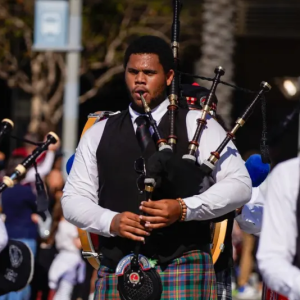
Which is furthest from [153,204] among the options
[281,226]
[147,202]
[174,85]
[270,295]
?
[270,295]

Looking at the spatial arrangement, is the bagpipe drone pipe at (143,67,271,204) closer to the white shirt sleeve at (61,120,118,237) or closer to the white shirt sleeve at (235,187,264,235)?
the white shirt sleeve at (61,120,118,237)

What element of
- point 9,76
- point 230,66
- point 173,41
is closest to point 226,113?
point 230,66

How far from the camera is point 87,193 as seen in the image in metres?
4.49

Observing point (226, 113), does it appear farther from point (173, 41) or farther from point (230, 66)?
point (173, 41)

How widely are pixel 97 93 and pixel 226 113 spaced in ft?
19.3

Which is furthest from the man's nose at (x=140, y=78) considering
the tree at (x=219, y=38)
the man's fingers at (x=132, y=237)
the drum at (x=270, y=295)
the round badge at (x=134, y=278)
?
the tree at (x=219, y=38)

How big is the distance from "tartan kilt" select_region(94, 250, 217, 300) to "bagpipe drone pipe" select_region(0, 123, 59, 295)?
1.69 meters

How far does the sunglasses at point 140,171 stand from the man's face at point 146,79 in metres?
0.37

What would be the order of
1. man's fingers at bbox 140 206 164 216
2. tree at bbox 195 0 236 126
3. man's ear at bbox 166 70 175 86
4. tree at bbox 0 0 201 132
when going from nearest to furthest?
man's fingers at bbox 140 206 164 216, man's ear at bbox 166 70 175 86, tree at bbox 195 0 236 126, tree at bbox 0 0 201 132

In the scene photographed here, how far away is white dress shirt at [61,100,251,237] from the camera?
427 cm

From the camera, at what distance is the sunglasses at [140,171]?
424cm

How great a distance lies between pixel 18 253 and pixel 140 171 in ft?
7.91

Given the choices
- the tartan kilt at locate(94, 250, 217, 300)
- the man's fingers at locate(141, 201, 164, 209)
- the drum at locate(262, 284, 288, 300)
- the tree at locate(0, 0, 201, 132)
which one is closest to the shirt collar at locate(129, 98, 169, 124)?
the man's fingers at locate(141, 201, 164, 209)

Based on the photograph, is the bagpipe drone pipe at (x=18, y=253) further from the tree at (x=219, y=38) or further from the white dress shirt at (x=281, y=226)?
the tree at (x=219, y=38)
